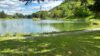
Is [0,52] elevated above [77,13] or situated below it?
above

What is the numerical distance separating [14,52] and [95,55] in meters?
4.31

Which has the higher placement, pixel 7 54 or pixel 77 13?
pixel 7 54

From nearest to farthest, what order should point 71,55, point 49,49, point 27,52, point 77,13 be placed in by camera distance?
point 71,55
point 27,52
point 49,49
point 77,13

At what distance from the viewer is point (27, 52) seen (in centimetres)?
1396

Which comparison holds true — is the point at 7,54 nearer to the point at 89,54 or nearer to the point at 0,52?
the point at 0,52

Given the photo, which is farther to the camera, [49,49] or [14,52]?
[49,49]

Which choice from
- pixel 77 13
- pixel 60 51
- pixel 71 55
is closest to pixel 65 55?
pixel 71 55

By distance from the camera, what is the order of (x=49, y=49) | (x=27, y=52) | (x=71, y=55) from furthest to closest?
(x=49, y=49)
(x=27, y=52)
(x=71, y=55)

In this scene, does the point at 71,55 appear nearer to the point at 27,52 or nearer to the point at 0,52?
the point at 27,52

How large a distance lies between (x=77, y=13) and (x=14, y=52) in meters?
113

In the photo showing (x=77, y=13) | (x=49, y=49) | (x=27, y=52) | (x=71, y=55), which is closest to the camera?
(x=71, y=55)

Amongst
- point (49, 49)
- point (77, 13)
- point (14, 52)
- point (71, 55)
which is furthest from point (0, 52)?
point (77, 13)

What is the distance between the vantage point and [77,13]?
126 meters

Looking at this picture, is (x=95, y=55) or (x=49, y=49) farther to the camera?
(x=49, y=49)
